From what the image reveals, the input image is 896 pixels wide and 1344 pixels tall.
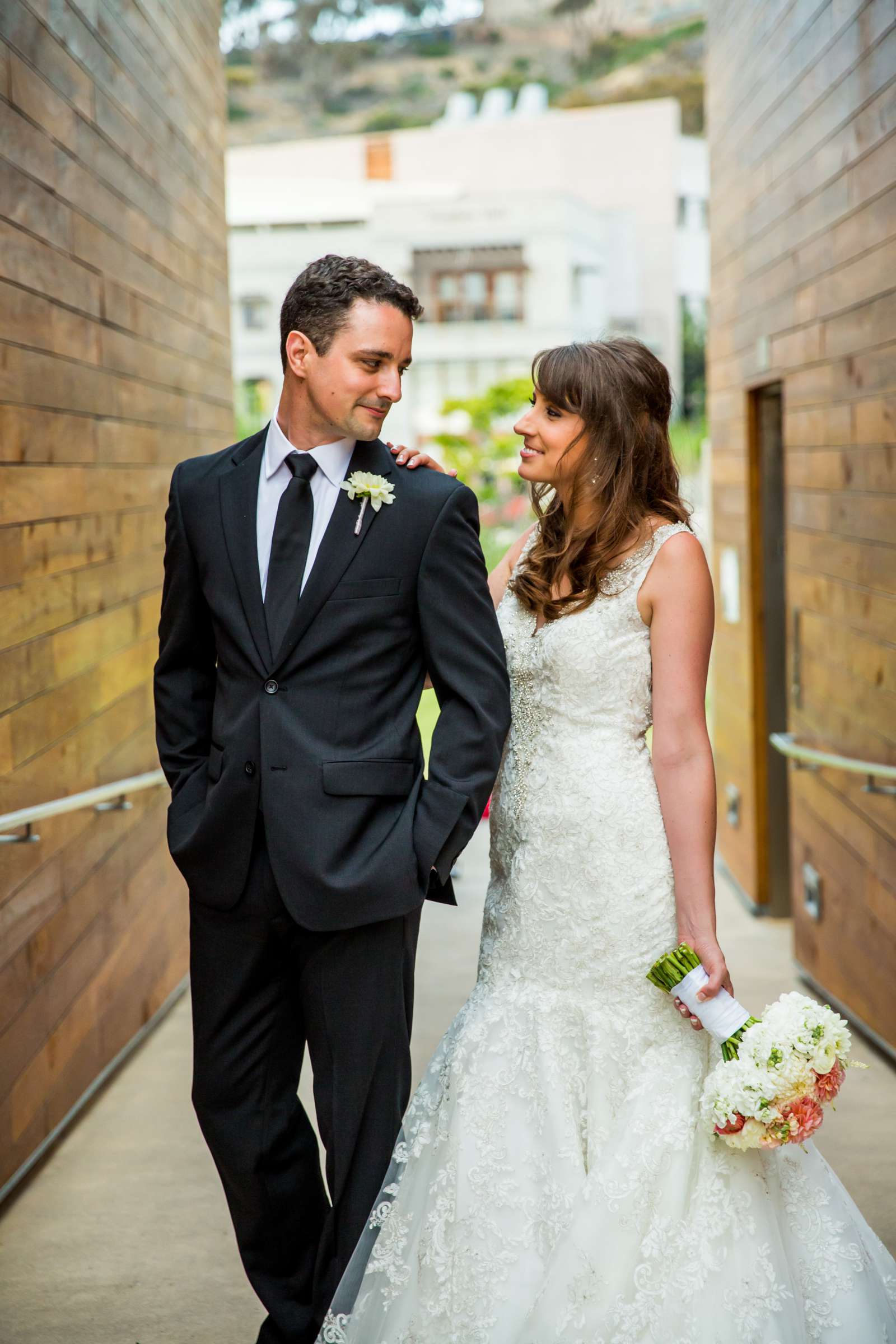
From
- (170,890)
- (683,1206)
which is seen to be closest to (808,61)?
(170,890)

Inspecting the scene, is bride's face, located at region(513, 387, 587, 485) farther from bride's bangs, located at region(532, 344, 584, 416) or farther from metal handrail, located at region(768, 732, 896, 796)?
metal handrail, located at region(768, 732, 896, 796)

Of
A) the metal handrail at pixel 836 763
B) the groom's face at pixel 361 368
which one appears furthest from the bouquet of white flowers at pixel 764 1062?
the metal handrail at pixel 836 763

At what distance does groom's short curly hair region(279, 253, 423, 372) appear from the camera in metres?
2.21

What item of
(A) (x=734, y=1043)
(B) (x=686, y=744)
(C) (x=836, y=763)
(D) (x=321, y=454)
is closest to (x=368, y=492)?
(D) (x=321, y=454)

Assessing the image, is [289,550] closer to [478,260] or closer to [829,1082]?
[829,1082]

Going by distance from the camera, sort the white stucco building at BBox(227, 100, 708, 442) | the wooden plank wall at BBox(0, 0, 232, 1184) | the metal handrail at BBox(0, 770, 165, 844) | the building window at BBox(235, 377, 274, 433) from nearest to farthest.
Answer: the metal handrail at BBox(0, 770, 165, 844), the wooden plank wall at BBox(0, 0, 232, 1184), the building window at BBox(235, 377, 274, 433), the white stucco building at BBox(227, 100, 708, 442)

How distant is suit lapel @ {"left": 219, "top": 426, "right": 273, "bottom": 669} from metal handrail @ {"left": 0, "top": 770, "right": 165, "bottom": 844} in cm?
95

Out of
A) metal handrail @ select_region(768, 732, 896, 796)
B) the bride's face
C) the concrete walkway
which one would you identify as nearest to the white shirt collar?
the bride's face

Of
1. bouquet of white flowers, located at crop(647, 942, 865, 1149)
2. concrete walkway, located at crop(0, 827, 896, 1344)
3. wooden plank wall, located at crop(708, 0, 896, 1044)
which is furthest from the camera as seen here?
wooden plank wall, located at crop(708, 0, 896, 1044)

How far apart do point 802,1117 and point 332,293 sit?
1466mm

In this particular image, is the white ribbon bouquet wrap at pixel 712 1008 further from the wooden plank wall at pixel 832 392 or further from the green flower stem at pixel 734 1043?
the wooden plank wall at pixel 832 392

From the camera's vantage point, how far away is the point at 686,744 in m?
2.33

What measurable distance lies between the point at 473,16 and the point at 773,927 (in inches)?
2240

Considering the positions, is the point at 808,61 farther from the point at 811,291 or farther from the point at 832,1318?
the point at 832,1318
